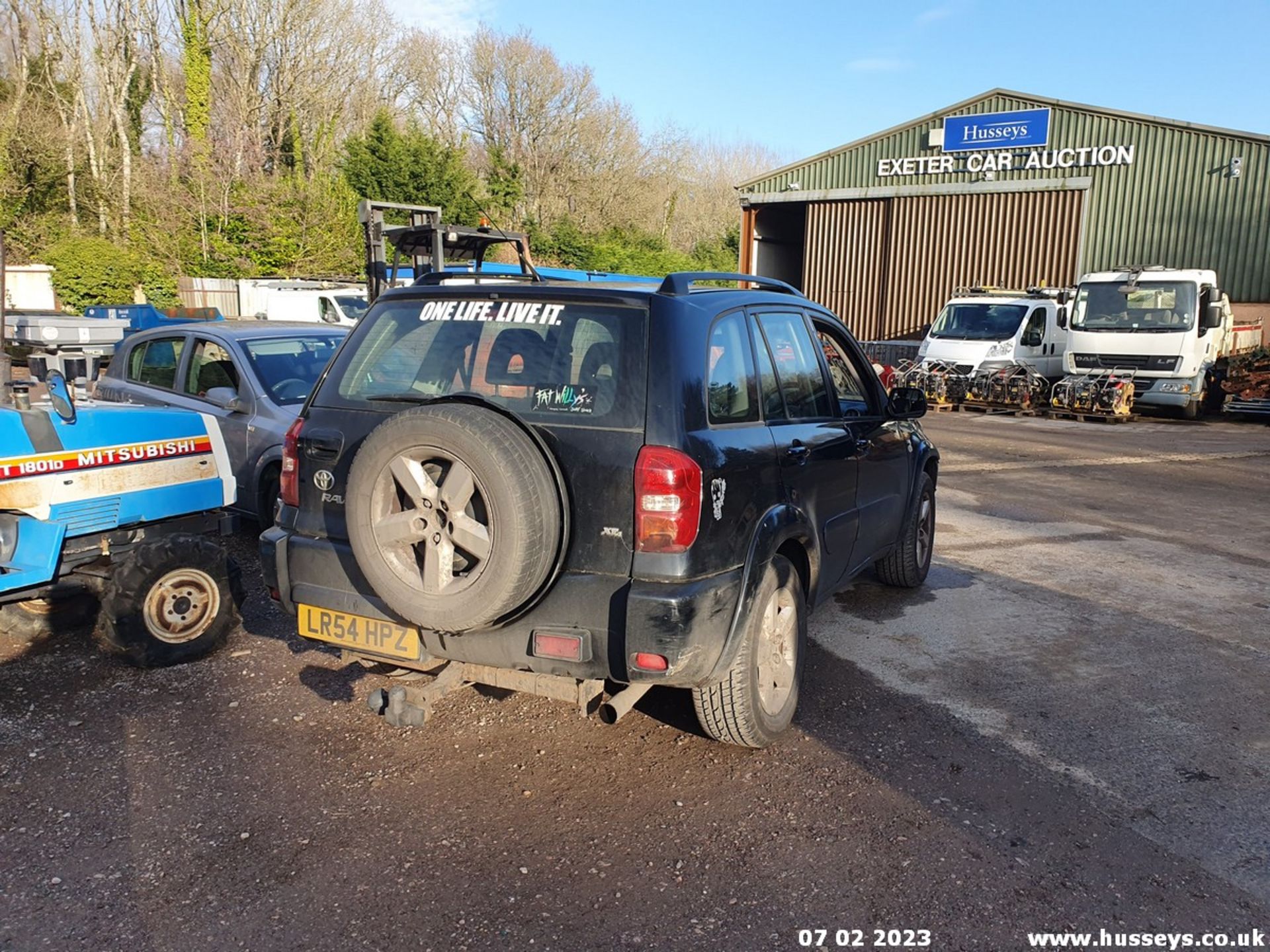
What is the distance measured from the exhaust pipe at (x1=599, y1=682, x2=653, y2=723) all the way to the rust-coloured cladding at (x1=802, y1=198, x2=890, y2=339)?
81.4 ft

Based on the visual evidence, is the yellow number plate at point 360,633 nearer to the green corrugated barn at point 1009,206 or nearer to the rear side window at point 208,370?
the rear side window at point 208,370

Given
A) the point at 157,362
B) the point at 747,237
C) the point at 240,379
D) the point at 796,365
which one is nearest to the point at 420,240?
the point at 157,362

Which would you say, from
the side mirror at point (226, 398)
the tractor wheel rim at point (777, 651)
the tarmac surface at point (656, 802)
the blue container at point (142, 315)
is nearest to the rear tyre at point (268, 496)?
the side mirror at point (226, 398)

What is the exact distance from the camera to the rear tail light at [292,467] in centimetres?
392

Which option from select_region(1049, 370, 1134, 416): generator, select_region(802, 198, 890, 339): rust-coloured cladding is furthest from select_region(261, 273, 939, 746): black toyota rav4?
select_region(802, 198, 890, 339): rust-coloured cladding

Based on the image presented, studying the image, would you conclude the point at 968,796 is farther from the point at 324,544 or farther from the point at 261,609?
the point at 261,609

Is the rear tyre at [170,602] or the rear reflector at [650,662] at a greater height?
the rear reflector at [650,662]

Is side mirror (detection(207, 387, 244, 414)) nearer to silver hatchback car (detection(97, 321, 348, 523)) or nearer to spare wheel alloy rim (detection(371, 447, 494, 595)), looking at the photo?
silver hatchback car (detection(97, 321, 348, 523))

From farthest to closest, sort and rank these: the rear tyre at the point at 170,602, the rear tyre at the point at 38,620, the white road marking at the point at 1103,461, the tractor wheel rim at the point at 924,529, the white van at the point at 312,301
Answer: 1. the white van at the point at 312,301
2. the white road marking at the point at 1103,461
3. the tractor wheel rim at the point at 924,529
4. the rear tyre at the point at 38,620
5. the rear tyre at the point at 170,602

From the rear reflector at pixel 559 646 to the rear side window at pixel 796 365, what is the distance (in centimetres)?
148

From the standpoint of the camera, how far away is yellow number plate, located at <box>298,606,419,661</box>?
3.57 metres

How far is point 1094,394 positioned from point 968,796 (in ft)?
49.7

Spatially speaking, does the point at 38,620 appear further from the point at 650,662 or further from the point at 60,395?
the point at 650,662

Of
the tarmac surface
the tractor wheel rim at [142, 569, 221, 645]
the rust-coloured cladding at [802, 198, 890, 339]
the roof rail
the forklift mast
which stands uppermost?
the rust-coloured cladding at [802, 198, 890, 339]
